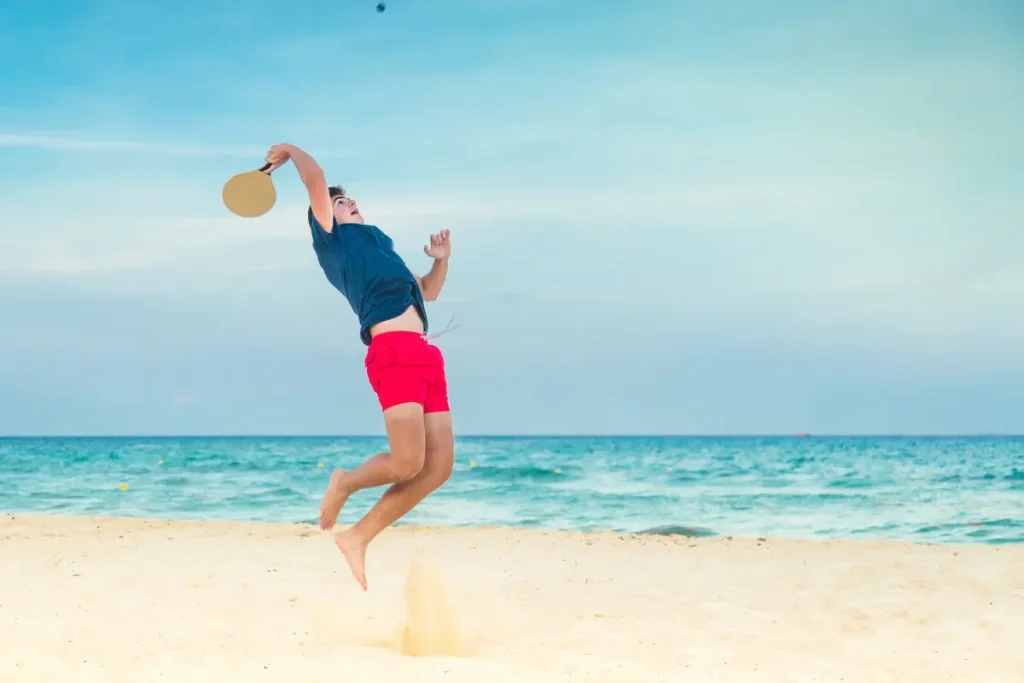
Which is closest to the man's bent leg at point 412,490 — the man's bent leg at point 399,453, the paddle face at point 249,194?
the man's bent leg at point 399,453

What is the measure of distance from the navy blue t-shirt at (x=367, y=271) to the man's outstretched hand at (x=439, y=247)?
445 millimetres

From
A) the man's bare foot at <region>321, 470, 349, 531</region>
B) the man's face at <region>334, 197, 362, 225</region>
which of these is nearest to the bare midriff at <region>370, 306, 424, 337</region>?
the man's face at <region>334, 197, 362, 225</region>

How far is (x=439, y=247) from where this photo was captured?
472 centimetres

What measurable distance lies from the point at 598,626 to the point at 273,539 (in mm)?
5202

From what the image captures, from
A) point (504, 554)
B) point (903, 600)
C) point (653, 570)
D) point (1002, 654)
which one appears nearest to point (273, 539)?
point (504, 554)

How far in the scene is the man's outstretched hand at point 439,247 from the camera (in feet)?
15.4

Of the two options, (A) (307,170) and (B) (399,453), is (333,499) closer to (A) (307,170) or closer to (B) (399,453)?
(B) (399,453)

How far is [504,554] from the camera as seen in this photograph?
29.6 feet

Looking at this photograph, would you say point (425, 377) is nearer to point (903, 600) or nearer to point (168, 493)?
point (903, 600)

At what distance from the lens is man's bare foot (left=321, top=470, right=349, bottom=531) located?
4129 mm

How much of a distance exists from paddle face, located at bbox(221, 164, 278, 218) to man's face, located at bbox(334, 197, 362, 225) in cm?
44

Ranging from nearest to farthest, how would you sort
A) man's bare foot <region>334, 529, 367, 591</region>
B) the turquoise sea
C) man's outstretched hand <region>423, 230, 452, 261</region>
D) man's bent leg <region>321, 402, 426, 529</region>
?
man's bent leg <region>321, 402, 426, 529</region>, man's bare foot <region>334, 529, 367, 591</region>, man's outstretched hand <region>423, 230, 452, 261</region>, the turquoise sea

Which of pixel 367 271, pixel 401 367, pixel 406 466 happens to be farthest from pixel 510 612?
pixel 367 271

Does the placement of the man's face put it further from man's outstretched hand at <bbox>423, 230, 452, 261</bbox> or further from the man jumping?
man's outstretched hand at <bbox>423, 230, 452, 261</bbox>
